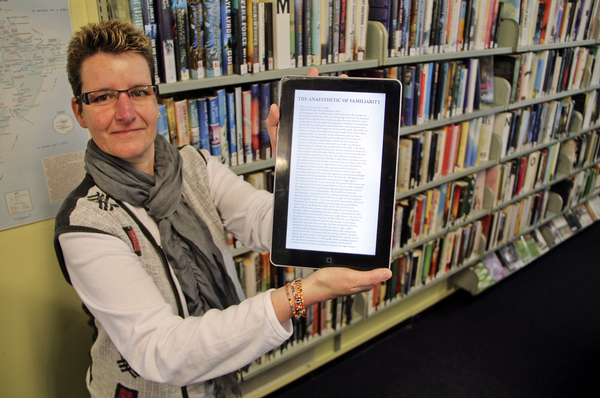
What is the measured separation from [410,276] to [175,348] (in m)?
1.96

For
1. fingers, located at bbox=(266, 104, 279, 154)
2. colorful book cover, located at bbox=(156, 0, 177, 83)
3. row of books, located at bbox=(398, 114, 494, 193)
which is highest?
colorful book cover, located at bbox=(156, 0, 177, 83)

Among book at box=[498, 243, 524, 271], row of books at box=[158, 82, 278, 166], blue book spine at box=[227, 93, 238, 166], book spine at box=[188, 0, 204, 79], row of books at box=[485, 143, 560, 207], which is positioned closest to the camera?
book spine at box=[188, 0, 204, 79]

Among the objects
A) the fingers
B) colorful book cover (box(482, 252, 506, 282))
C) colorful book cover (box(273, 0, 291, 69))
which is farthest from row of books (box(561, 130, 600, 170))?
the fingers

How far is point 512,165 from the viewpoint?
9.30 ft

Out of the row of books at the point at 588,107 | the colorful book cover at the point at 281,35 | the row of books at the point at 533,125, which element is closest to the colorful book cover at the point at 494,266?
the row of books at the point at 533,125

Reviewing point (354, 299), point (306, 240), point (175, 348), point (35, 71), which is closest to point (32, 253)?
point (35, 71)

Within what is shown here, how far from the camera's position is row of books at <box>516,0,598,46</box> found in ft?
8.10

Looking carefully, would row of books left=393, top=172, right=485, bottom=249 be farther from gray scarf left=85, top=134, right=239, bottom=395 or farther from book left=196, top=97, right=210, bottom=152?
gray scarf left=85, top=134, right=239, bottom=395

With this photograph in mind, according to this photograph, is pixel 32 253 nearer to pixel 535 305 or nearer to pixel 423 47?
pixel 423 47

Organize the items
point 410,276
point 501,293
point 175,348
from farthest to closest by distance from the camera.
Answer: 1. point 501,293
2. point 410,276
3. point 175,348

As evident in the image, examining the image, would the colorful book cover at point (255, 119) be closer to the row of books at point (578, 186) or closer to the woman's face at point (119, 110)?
the woman's face at point (119, 110)

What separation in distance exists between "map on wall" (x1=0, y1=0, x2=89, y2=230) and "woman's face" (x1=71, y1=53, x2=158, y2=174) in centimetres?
44

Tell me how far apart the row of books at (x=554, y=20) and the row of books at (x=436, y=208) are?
91 centimetres

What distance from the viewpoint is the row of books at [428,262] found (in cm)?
245
